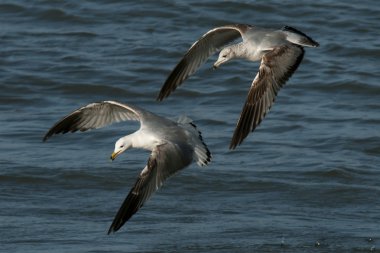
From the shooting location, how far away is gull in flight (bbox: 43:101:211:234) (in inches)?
306

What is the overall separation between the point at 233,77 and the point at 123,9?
3250 millimetres

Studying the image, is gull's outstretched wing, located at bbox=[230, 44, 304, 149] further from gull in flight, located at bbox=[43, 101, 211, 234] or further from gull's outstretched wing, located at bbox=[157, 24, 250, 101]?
gull's outstretched wing, located at bbox=[157, 24, 250, 101]

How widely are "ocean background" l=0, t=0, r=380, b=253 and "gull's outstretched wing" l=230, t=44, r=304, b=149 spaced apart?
813mm

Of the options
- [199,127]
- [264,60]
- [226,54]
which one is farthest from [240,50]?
[199,127]

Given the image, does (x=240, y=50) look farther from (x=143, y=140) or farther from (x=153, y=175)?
(x=153, y=175)

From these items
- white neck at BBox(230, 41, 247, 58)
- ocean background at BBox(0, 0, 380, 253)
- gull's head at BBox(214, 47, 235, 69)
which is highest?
white neck at BBox(230, 41, 247, 58)

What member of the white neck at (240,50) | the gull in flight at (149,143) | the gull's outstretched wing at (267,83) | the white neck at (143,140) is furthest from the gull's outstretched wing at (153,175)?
the white neck at (240,50)

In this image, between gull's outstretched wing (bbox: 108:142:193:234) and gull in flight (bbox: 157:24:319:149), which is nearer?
gull's outstretched wing (bbox: 108:142:193:234)

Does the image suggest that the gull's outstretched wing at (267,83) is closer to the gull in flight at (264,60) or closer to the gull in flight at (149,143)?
the gull in flight at (264,60)

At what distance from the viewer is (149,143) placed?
8.09m

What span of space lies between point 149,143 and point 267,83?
106 centimetres

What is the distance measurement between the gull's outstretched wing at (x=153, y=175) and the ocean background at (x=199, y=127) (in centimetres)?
61

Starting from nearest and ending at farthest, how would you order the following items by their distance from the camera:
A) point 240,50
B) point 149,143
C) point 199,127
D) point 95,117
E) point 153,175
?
1. point 153,175
2. point 149,143
3. point 95,117
4. point 240,50
5. point 199,127

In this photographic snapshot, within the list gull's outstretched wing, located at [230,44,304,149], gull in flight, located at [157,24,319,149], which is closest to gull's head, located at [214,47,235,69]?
gull in flight, located at [157,24,319,149]
